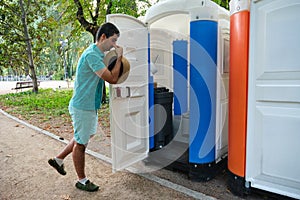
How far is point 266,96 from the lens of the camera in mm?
2080

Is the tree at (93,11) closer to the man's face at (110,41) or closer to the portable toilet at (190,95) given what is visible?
the portable toilet at (190,95)

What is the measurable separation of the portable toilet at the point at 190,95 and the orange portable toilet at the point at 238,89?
0.28 m

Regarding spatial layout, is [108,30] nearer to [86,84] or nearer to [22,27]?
[86,84]

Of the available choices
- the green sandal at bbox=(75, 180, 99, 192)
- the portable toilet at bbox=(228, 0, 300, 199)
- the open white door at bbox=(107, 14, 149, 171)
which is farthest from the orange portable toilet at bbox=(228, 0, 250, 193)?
the green sandal at bbox=(75, 180, 99, 192)

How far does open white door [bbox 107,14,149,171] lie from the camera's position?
257 cm

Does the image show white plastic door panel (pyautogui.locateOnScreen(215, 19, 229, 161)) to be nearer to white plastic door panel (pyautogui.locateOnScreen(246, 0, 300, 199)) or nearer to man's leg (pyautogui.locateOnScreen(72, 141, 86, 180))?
white plastic door panel (pyautogui.locateOnScreen(246, 0, 300, 199))

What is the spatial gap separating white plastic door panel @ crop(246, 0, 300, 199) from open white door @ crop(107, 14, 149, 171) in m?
1.33

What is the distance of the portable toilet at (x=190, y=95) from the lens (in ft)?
8.34

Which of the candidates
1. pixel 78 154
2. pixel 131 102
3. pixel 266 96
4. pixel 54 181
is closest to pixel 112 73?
pixel 131 102

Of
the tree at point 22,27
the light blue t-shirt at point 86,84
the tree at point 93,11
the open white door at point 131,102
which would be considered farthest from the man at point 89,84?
the tree at point 22,27

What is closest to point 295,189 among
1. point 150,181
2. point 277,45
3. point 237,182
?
point 237,182

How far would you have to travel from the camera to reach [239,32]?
2.22 meters

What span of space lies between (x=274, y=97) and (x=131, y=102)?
5.12 feet

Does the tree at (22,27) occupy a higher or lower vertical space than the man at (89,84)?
higher
